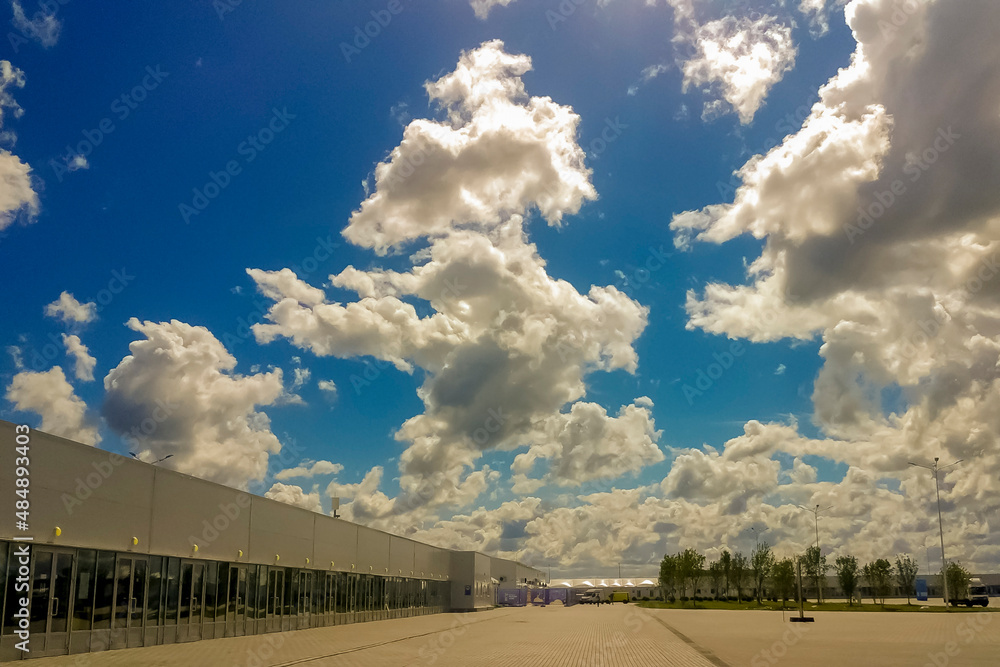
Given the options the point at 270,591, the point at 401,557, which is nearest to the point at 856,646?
the point at 270,591

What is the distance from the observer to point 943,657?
24.5m

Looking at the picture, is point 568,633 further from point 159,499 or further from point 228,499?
point 159,499

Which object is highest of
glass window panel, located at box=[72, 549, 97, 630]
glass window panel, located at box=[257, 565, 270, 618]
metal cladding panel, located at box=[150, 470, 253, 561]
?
metal cladding panel, located at box=[150, 470, 253, 561]

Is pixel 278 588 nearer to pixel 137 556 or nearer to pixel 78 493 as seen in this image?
pixel 137 556

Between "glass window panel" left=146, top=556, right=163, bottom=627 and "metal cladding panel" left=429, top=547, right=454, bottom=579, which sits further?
"metal cladding panel" left=429, top=547, right=454, bottom=579

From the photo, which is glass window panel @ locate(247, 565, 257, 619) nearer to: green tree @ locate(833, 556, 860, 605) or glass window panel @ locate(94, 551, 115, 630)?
glass window panel @ locate(94, 551, 115, 630)

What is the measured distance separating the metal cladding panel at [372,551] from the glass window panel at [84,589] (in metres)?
28.6

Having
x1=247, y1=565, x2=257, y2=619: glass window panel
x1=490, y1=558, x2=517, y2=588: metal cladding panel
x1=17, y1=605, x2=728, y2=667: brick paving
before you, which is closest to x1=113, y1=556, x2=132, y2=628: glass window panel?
x1=17, y1=605, x2=728, y2=667: brick paving

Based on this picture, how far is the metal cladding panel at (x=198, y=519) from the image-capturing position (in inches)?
Answer: 1099

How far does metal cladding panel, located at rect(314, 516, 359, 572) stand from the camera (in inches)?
1766

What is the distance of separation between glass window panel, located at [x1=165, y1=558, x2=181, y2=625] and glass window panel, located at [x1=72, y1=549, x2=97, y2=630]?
460 cm

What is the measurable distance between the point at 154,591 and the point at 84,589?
163 inches

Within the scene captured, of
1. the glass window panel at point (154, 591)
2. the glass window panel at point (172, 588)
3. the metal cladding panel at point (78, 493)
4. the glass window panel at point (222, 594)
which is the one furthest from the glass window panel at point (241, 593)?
the metal cladding panel at point (78, 493)

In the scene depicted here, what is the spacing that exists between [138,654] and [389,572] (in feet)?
121
